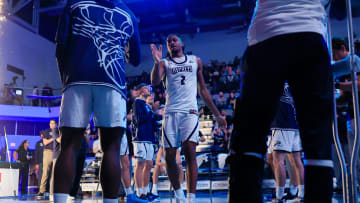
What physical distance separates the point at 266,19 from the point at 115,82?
1.36 m

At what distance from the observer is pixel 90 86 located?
2.47 meters

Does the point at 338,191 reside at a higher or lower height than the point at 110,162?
lower

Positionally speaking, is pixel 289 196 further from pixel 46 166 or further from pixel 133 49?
pixel 46 166

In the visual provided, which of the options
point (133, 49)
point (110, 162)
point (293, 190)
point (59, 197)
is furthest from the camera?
point (293, 190)

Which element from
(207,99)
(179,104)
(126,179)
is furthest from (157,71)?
(126,179)

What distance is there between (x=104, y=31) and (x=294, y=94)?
1.62m

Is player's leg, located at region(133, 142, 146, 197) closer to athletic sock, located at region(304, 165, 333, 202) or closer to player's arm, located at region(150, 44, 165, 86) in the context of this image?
player's arm, located at region(150, 44, 165, 86)

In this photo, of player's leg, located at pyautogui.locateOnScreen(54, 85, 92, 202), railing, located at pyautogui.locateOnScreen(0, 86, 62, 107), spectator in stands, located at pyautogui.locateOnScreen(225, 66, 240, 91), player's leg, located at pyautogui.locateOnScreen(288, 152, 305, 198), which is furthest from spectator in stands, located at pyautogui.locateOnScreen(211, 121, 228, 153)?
railing, located at pyautogui.locateOnScreen(0, 86, 62, 107)

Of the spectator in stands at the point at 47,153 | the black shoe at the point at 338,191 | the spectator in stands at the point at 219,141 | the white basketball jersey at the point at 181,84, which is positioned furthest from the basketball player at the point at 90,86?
the spectator in stands at the point at 219,141

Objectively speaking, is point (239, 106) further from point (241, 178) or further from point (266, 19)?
point (266, 19)

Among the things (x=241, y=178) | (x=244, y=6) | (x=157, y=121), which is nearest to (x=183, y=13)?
(x=244, y=6)

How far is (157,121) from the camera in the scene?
7.30m

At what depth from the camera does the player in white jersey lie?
397 cm

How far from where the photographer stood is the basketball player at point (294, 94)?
141 cm
